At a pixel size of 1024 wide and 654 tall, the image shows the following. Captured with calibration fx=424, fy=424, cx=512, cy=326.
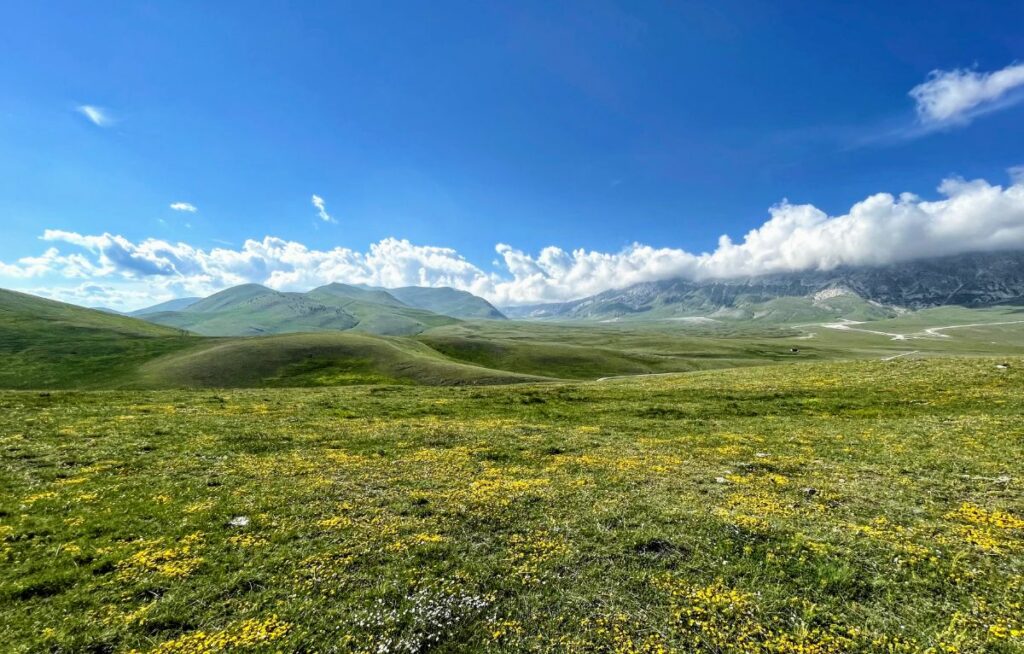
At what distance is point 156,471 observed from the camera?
20.9 meters

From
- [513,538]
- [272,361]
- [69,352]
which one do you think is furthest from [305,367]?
[513,538]

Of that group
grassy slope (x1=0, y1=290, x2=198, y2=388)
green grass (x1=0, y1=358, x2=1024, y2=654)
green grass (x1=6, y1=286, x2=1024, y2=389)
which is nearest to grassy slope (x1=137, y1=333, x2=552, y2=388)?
green grass (x1=6, y1=286, x2=1024, y2=389)

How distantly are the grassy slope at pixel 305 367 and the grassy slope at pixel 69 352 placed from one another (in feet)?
29.0

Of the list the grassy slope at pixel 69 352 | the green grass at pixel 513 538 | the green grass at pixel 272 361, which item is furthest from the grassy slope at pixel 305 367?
the green grass at pixel 513 538

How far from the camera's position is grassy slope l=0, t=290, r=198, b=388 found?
102062 mm

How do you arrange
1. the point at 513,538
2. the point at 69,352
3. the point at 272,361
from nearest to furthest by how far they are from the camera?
the point at 513,538, the point at 272,361, the point at 69,352

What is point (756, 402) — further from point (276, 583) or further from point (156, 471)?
point (156, 471)

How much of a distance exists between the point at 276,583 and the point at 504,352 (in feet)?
476

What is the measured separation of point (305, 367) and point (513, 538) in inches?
4622

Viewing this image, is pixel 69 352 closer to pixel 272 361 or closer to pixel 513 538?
pixel 272 361

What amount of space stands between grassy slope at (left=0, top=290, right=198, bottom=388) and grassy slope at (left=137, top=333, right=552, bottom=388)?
8846mm

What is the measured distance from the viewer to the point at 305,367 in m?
117

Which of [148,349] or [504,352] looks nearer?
[148,349]

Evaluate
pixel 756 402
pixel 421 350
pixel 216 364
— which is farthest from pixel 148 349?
Result: pixel 756 402
